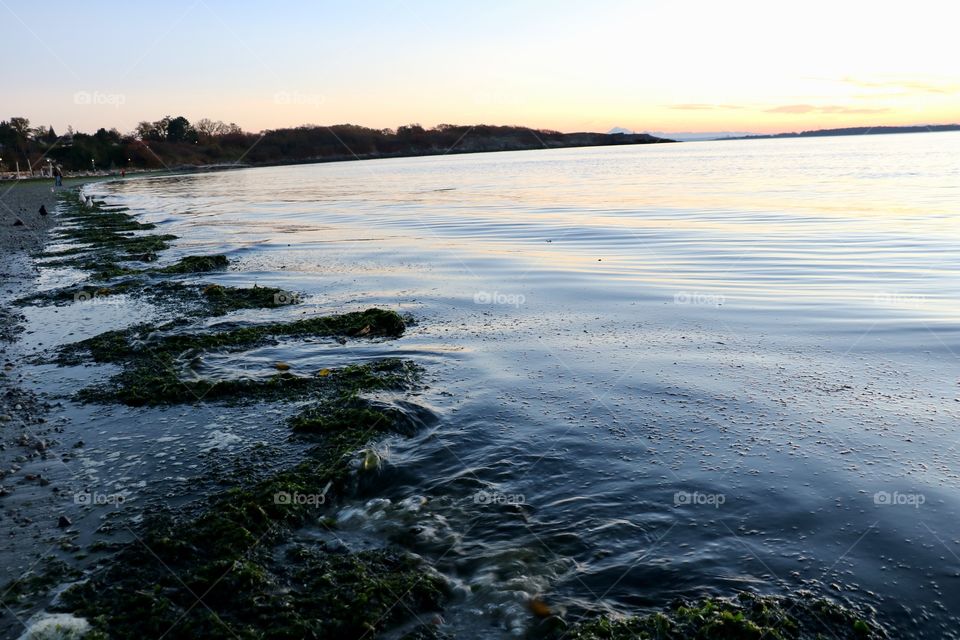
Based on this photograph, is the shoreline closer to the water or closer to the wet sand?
the water

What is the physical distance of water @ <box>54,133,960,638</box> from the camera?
4.45 meters

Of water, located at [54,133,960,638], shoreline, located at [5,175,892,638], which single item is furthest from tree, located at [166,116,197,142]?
shoreline, located at [5,175,892,638]

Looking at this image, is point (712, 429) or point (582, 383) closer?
point (712, 429)

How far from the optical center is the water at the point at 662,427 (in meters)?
4.45

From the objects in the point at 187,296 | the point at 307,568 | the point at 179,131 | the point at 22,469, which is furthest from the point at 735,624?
the point at 179,131

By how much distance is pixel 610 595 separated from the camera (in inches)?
164

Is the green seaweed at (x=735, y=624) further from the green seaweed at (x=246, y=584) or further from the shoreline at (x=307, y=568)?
the green seaweed at (x=246, y=584)

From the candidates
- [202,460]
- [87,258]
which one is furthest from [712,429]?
[87,258]

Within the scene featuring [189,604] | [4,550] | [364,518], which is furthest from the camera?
[364,518]

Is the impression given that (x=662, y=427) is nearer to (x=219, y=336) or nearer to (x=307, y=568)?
(x=307, y=568)

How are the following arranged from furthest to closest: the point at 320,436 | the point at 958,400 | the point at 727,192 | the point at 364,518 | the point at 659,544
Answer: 1. the point at 727,192
2. the point at 958,400
3. the point at 320,436
4. the point at 364,518
5. the point at 659,544

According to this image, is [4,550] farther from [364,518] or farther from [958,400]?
[958,400]

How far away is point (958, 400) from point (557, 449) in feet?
15.1

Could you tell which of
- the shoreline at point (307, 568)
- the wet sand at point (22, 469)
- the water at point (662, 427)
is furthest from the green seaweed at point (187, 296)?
the shoreline at point (307, 568)
